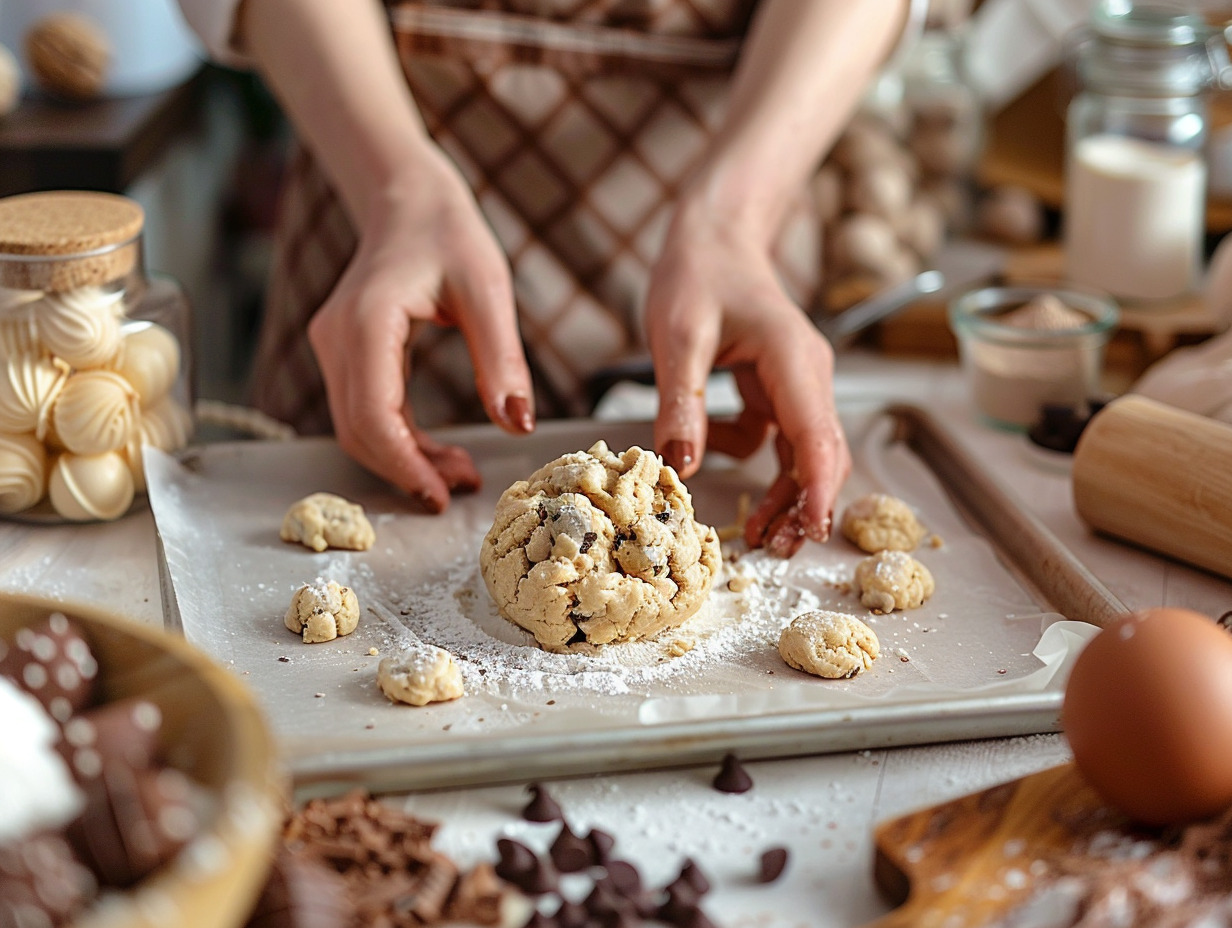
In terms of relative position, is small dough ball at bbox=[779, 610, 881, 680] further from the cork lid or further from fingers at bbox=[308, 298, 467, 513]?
the cork lid

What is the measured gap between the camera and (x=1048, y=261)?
211cm

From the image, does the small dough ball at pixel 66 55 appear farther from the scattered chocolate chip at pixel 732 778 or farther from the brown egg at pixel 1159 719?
the brown egg at pixel 1159 719

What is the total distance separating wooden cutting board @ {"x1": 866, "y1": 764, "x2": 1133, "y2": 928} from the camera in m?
0.78

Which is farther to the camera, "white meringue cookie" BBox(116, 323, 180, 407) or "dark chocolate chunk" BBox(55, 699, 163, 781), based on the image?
"white meringue cookie" BBox(116, 323, 180, 407)

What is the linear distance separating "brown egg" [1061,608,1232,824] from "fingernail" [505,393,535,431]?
25.2 inches

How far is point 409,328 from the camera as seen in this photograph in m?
1.36

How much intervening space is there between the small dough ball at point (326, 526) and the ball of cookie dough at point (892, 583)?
510mm

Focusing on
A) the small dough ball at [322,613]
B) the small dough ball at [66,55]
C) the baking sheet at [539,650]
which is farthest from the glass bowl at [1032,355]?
the small dough ball at [66,55]

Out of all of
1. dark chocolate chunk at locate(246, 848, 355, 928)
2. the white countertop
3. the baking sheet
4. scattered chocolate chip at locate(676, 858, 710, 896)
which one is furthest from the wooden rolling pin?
dark chocolate chunk at locate(246, 848, 355, 928)

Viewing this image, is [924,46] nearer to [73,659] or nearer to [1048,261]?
[1048,261]

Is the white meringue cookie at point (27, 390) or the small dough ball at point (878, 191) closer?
the white meringue cookie at point (27, 390)

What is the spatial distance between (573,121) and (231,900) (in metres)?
1.36

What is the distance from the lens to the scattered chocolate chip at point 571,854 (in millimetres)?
848

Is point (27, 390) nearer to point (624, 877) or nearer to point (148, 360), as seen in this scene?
point (148, 360)
